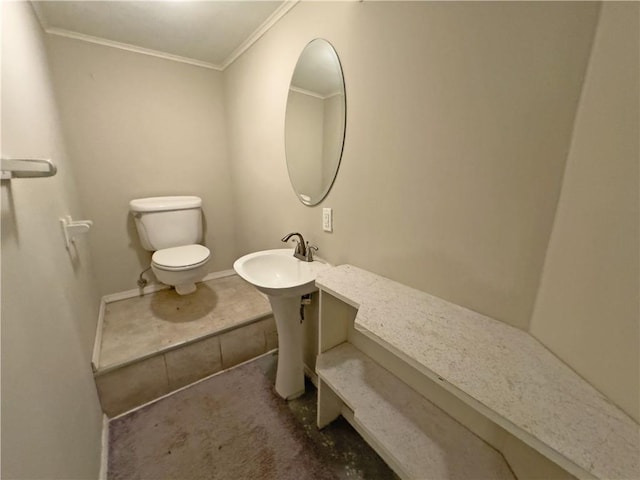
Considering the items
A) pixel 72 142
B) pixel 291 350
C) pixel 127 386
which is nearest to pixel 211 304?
pixel 127 386

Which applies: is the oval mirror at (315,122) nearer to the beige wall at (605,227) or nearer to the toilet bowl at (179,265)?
the beige wall at (605,227)

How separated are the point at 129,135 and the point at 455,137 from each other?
2.22 m

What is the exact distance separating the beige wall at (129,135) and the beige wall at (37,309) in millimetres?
380

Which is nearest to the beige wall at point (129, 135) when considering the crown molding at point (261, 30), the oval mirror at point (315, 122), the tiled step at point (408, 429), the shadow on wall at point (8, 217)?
the crown molding at point (261, 30)

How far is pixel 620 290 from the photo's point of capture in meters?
0.46

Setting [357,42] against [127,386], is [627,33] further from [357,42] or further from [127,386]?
[127,386]

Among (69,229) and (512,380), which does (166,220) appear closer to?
(69,229)

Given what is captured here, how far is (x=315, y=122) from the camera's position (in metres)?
1.26

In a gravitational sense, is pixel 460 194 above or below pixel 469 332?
above

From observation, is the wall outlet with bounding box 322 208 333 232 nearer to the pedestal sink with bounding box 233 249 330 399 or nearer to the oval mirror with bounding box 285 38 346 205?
Result: the oval mirror with bounding box 285 38 346 205

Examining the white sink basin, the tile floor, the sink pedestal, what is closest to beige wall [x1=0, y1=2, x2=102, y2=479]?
the tile floor

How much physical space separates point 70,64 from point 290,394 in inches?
98.4

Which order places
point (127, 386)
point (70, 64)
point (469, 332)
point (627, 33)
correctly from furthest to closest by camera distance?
1. point (70, 64)
2. point (127, 386)
3. point (469, 332)
4. point (627, 33)

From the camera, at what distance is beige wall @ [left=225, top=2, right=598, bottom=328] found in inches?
22.7
